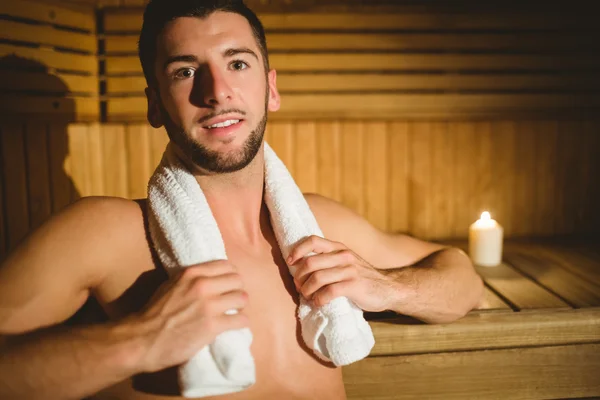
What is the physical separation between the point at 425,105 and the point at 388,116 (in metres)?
0.19

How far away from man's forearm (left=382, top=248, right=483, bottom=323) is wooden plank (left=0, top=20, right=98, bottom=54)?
1.73 metres

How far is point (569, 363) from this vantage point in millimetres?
1653

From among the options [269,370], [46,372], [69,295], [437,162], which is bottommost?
[269,370]

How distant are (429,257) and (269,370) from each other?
76cm

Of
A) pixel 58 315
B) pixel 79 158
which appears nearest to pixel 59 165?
pixel 79 158

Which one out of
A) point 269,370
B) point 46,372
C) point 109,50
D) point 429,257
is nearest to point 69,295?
point 46,372

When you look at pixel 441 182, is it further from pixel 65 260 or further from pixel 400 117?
pixel 65 260

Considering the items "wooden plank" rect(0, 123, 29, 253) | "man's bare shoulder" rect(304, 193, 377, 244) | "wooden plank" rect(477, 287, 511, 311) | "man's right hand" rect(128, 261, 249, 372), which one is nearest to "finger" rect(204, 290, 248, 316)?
"man's right hand" rect(128, 261, 249, 372)

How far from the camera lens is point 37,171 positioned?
2143 mm

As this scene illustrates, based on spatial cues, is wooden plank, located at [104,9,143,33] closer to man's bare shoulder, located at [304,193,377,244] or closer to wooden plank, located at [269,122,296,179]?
wooden plank, located at [269,122,296,179]

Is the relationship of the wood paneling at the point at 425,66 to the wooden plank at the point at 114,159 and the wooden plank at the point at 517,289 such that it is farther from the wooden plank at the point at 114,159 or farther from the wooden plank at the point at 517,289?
the wooden plank at the point at 517,289

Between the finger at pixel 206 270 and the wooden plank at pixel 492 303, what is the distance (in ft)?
3.29

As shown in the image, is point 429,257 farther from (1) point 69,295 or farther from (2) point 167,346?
(1) point 69,295

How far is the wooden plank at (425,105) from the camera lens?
2.44 metres
